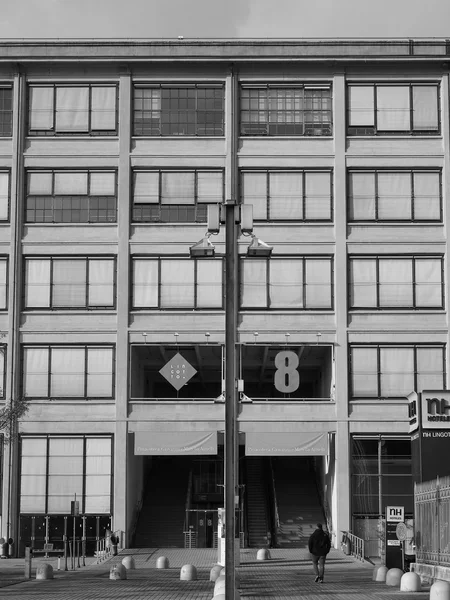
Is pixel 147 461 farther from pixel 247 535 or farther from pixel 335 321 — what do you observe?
pixel 335 321

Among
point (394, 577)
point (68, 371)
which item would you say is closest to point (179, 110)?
point (68, 371)

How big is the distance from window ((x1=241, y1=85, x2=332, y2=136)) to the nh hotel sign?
21321 millimetres

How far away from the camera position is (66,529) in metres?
56.2

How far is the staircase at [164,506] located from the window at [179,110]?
20.0 meters

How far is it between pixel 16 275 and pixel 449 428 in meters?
25.5

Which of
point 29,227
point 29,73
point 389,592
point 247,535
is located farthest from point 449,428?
point 29,73

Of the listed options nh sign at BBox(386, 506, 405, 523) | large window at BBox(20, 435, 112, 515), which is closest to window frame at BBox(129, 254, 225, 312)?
large window at BBox(20, 435, 112, 515)

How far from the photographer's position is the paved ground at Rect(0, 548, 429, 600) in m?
29.7

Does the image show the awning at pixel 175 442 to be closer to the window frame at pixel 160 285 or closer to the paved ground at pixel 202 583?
the window frame at pixel 160 285

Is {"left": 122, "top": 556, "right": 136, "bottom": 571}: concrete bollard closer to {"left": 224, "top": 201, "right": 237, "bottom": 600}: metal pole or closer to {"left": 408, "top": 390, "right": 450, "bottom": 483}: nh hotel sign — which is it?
{"left": 408, "top": 390, "right": 450, "bottom": 483}: nh hotel sign

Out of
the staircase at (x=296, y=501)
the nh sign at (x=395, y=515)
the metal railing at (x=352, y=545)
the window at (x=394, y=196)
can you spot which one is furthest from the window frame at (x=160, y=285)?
the nh sign at (x=395, y=515)

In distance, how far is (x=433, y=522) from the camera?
107 ft

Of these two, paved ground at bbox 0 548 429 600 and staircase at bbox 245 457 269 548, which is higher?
staircase at bbox 245 457 269 548

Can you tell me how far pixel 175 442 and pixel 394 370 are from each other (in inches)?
455
